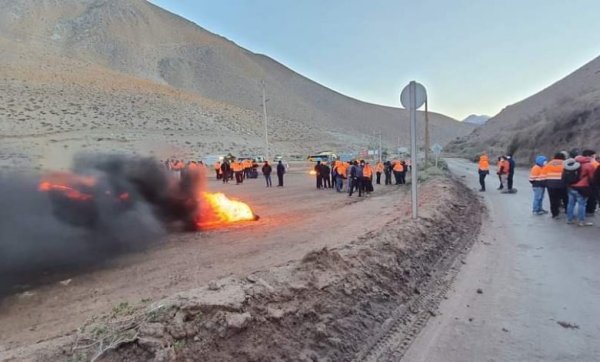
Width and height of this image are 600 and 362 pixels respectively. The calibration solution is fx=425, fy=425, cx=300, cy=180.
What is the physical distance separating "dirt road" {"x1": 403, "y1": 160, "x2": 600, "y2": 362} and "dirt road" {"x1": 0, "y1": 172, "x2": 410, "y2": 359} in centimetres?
292

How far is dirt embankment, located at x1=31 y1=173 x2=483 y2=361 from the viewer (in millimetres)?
3697

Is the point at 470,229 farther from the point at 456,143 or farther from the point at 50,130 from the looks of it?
the point at 456,143

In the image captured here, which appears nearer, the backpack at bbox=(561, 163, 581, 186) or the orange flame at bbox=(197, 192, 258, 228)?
the backpack at bbox=(561, 163, 581, 186)

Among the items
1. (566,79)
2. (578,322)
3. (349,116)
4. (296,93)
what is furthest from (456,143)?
(578,322)

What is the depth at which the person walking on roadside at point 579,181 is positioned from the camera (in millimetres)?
10391

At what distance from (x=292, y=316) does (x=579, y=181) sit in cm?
931

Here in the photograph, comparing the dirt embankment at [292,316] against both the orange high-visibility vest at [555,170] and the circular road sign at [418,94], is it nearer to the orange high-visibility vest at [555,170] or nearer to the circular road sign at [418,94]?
the circular road sign at [418,94]

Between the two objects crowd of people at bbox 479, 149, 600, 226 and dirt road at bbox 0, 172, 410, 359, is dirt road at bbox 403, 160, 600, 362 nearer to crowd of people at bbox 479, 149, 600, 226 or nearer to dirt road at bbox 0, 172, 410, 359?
crowd of people at bbox 479, 149, 600, 226

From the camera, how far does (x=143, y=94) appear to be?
78938 millimetres

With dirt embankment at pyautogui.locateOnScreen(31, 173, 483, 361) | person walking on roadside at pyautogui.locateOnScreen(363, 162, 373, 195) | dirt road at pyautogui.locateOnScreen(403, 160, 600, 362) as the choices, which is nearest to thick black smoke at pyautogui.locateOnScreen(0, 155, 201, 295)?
dirt embankment at pyautogui.locateOnScreen(31, 173, 483, 361)

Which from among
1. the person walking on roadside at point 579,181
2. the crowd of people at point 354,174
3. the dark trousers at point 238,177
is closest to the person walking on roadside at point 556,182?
the person walking on roadside at point 579,181

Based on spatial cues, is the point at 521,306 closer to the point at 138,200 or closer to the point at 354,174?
the point at 138,200

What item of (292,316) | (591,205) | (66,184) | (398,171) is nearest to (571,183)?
(591,205)

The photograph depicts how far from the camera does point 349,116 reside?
6319 inches
